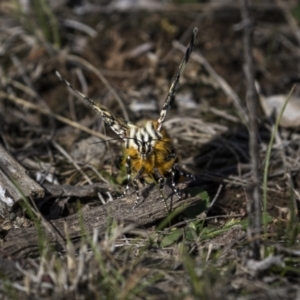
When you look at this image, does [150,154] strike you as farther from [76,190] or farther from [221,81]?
[221,81]

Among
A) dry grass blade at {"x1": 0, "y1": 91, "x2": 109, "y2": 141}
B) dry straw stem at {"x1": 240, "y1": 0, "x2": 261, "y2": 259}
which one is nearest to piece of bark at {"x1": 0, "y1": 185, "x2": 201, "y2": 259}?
dry straw stem at {"x1": 240, "y1": 0, "x2": 261, "y2": 259}

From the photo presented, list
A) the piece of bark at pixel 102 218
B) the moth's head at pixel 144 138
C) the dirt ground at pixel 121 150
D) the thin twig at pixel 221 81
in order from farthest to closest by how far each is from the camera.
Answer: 1. the thin twig at pixel 221 81
2. the moth's head at pixel 144 138
3. the piece of bark at pixel 102 218
4. the dirt ground at pixel 121 150

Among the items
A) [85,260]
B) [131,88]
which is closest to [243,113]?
[131,88]

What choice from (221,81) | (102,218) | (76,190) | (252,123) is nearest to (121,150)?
(76,190)

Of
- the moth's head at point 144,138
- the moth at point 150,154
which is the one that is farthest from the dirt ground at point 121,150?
the moth's head at point 144,138

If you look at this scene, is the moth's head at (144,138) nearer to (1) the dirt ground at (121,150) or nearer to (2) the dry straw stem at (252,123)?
(1) the dirt ground at (121,150)

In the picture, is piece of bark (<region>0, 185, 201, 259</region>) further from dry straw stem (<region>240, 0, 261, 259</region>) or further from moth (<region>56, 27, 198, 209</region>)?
dry straw stem (<region>240, 0, 261, 259</region>)
